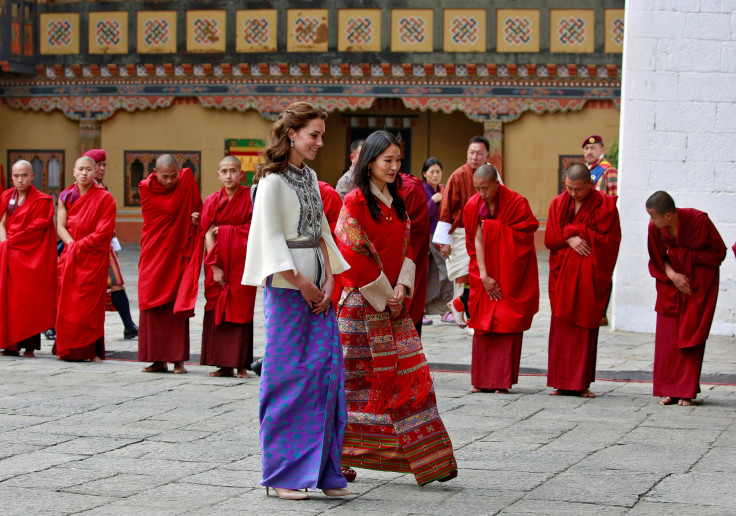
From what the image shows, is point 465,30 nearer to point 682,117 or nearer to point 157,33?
point 157,33

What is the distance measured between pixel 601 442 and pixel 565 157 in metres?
15.8

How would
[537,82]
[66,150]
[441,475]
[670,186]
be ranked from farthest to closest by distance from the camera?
[66,150], [537,82], [670,186], [441,475]

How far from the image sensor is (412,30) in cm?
2084

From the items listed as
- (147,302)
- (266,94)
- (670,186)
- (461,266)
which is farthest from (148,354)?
(266,94)

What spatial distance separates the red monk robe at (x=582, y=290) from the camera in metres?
7.02

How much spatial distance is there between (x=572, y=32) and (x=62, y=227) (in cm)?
1393

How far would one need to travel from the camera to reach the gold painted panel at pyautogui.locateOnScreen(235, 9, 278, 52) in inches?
834

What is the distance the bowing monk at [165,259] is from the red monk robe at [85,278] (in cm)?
50

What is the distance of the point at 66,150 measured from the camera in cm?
2219

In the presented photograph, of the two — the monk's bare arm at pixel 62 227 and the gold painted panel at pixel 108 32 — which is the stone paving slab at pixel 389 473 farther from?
the gold painted panel at pixel 108 32

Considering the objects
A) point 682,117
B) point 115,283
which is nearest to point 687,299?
point 682,117

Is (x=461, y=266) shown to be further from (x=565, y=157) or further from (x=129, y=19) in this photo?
(x=129, y=19)

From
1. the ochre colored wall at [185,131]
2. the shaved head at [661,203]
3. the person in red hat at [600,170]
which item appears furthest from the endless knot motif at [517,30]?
the shaved head at [661,203]

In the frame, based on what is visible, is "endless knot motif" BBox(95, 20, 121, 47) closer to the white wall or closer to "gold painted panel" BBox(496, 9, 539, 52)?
"gold painted panel" BBox(496, 9, 539, 52)
